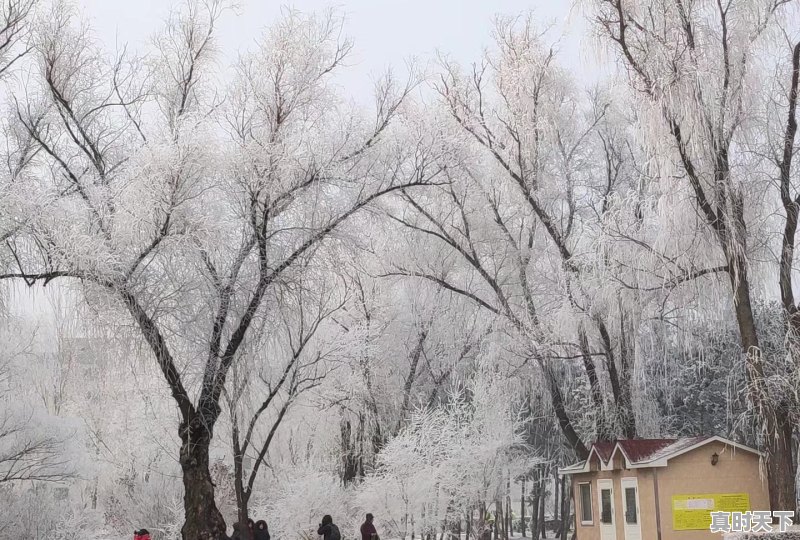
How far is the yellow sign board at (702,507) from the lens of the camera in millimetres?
14578

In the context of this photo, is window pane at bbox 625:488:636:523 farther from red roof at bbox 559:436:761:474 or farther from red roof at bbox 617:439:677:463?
red roof at bbox 617:439:677:463

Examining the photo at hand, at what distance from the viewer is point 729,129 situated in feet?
41.0

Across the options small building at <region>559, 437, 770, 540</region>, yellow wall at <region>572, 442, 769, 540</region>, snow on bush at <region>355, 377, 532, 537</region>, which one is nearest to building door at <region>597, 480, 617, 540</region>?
small building at <region>559, 437, 770, 540</region>

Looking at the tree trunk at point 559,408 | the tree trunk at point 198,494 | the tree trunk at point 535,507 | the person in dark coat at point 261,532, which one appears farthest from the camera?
the tree trunk at point 535,507

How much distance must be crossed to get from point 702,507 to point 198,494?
8481mm

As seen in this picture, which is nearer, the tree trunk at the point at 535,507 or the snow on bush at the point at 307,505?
the snow on bush at the point at 307,505

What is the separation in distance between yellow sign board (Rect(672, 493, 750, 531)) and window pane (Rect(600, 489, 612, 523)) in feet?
6.11

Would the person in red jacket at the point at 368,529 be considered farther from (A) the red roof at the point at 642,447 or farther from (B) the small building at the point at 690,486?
(B) the small building at the point at 690,486

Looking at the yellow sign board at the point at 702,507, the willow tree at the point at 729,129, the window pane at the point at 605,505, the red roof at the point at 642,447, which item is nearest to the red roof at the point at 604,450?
the red roof at the point at 642,447

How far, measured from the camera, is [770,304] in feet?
87.6

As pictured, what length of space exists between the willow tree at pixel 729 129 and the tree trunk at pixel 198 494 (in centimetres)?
838

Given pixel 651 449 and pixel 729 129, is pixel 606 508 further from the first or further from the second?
A: pixel 729 129

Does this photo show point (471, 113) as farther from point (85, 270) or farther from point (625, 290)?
point (85, 270)

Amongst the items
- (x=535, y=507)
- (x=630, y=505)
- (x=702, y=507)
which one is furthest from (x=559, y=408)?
(x=535, y=507)
